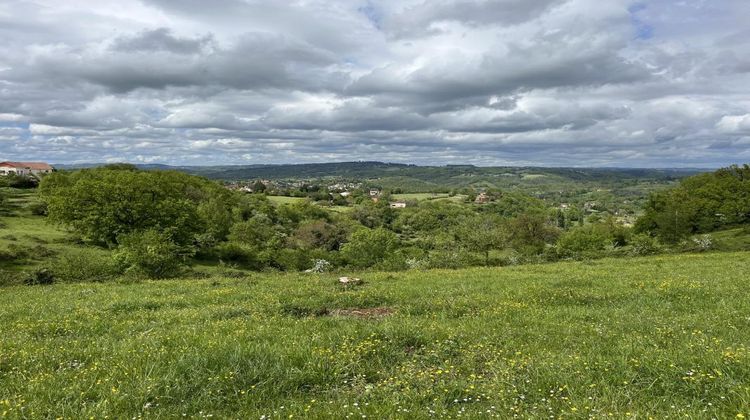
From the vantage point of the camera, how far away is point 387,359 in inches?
341

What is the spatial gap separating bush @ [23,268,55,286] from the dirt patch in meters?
22.6

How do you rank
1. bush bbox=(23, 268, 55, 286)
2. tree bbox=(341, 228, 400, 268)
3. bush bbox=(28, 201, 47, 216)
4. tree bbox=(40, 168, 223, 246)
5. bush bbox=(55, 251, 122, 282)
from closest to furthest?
1. bush bbox=(23, 268, 55, 286)
2. bush bbox=(55, 251, 122, 282)
3. tree bbox=(40, 168, 223, 246)
4. tree bbox=(341, 228, 400, 268)
5. bush bbox=(28, 201, 47, 216)

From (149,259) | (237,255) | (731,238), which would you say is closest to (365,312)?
(149,259)

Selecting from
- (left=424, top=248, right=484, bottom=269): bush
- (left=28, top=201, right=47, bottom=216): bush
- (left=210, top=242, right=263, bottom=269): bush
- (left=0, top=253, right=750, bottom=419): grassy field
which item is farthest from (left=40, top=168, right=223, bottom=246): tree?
(left=0, top=253, right=750, bottom=419): grassy field

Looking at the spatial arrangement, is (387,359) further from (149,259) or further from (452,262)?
(452,262)

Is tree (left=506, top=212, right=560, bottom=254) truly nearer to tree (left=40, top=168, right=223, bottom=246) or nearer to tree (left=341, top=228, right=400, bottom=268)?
tree (left=341, top=228, right=400, bottom=268)

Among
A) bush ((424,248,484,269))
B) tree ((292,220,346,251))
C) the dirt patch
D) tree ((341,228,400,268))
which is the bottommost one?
tree ((292,220,346,251))

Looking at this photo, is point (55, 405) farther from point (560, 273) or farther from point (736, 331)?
point (560, 273)

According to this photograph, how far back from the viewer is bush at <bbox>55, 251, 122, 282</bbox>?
29.7m

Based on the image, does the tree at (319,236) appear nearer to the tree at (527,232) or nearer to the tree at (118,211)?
the tree at (118,211)

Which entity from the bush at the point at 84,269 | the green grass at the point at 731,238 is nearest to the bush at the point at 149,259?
the bush at the point at 84,269

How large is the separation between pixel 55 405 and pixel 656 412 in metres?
8.31

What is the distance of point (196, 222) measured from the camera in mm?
66688

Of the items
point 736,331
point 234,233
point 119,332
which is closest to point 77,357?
point 119,332
